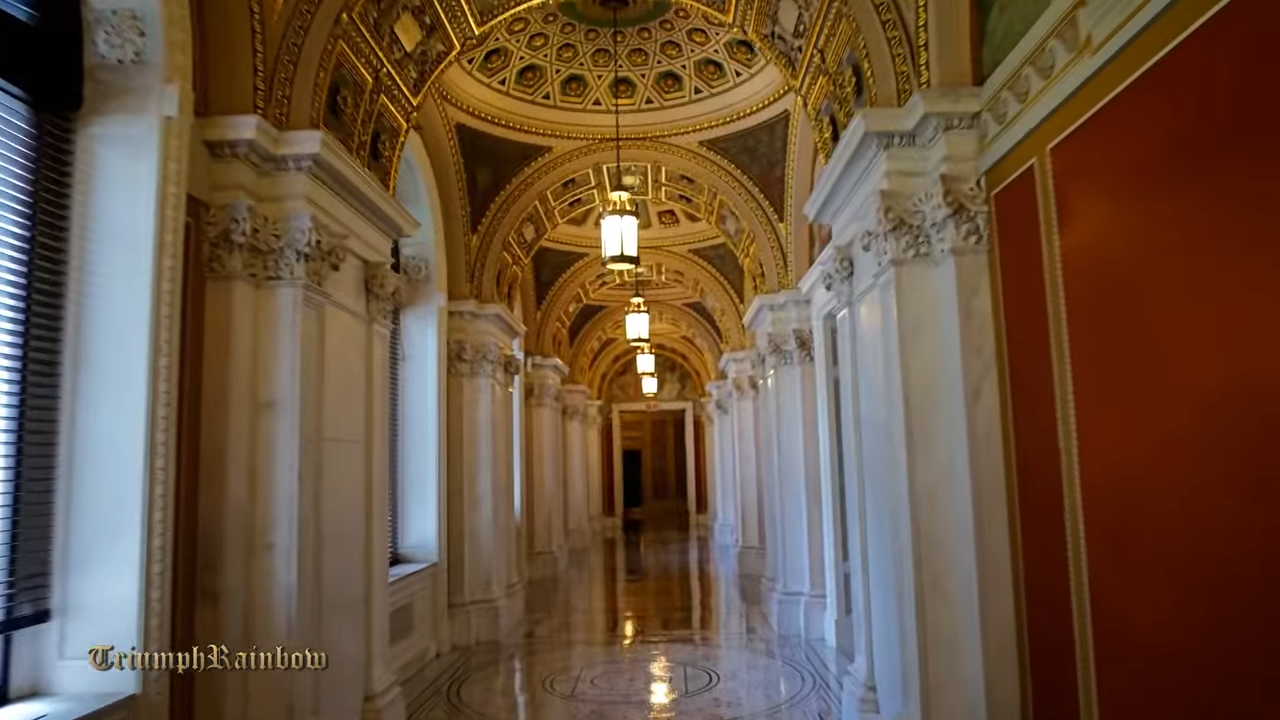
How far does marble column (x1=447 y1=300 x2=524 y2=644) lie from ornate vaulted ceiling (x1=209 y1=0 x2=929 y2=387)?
1.93ft

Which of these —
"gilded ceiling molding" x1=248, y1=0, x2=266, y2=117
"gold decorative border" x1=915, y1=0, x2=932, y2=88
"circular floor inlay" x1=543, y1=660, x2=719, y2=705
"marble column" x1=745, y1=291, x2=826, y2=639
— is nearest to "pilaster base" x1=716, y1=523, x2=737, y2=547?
"marble column" x1=745, y1=291, x2=826, y2=639

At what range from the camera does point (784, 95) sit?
10.9 meters

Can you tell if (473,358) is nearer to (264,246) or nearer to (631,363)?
(264,246)

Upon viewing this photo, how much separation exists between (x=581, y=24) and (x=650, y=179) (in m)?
3.56

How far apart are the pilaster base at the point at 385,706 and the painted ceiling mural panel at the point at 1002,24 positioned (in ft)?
20.4

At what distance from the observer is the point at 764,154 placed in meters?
12.0

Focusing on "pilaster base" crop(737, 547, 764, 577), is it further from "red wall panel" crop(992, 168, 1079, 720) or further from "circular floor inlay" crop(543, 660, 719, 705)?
"red wall panel" crop(992, 168, 1079, 720)

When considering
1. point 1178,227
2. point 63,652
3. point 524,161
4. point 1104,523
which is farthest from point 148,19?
point 524,161

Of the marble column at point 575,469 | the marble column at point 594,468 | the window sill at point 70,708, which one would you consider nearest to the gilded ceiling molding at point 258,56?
the window sill at point 70,708

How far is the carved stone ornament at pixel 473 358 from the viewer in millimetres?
10938

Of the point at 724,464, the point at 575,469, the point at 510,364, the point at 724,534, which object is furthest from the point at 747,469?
the point at 724,534

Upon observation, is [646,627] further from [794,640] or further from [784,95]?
[784,95]

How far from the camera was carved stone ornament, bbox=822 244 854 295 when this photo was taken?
670 cm

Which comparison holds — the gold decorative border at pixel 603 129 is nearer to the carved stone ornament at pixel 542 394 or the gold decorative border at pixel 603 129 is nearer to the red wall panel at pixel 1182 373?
the carved stone ornament at pixel 542 394
